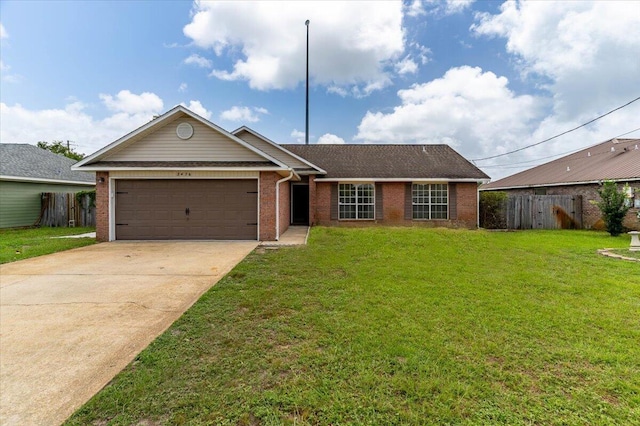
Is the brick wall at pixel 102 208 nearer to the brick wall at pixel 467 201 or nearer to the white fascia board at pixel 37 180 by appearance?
the white fascia board at pixel 37 180

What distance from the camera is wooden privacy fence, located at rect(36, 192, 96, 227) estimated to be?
55.1 feet

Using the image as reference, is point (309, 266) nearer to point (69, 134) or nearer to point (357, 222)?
point (357, 222)

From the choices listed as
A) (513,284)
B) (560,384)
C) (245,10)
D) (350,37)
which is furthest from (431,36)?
(560,384)

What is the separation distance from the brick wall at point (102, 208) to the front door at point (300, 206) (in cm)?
853

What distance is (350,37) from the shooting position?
16.3 m

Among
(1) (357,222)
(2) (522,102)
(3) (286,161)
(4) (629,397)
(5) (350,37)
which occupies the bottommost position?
(4) (629,397)

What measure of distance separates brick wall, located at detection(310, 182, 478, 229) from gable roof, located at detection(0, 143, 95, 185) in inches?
594

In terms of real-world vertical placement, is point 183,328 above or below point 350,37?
below

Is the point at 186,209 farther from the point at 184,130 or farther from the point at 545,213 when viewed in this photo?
A: the point at 545,213

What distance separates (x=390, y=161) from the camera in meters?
17.9

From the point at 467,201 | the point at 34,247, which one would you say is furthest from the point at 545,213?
the point at 34,247

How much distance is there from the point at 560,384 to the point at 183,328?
4163 mm

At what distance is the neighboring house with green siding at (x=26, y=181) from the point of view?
15.5 m

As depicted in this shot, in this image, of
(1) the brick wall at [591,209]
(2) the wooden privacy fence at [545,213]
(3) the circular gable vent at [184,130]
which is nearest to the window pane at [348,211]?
(3) the circular gable vent at [184,130]
